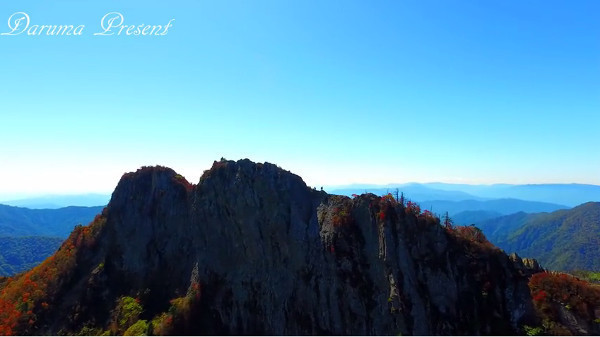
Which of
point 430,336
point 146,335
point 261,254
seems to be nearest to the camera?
point 430,336

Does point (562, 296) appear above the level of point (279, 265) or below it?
below

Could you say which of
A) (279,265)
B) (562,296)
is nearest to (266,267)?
(279,265)

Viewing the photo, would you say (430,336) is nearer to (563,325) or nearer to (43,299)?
(563,325)

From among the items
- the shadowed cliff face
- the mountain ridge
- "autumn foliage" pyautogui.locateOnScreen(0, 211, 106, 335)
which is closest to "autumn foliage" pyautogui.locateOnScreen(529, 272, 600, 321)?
the mountain ridge

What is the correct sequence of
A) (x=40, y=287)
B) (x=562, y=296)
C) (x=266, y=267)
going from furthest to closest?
(x=40, y=287)
(x=266, y=267)
(x=562, y=296)

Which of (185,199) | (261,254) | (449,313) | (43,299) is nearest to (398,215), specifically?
(449,313)

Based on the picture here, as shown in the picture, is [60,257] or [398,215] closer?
[398,215]

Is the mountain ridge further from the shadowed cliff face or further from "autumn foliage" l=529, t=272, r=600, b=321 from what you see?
"autumn foliage" l=529, t=272, r=600, b=321

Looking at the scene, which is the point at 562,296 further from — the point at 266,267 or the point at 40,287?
the point at 40,287
